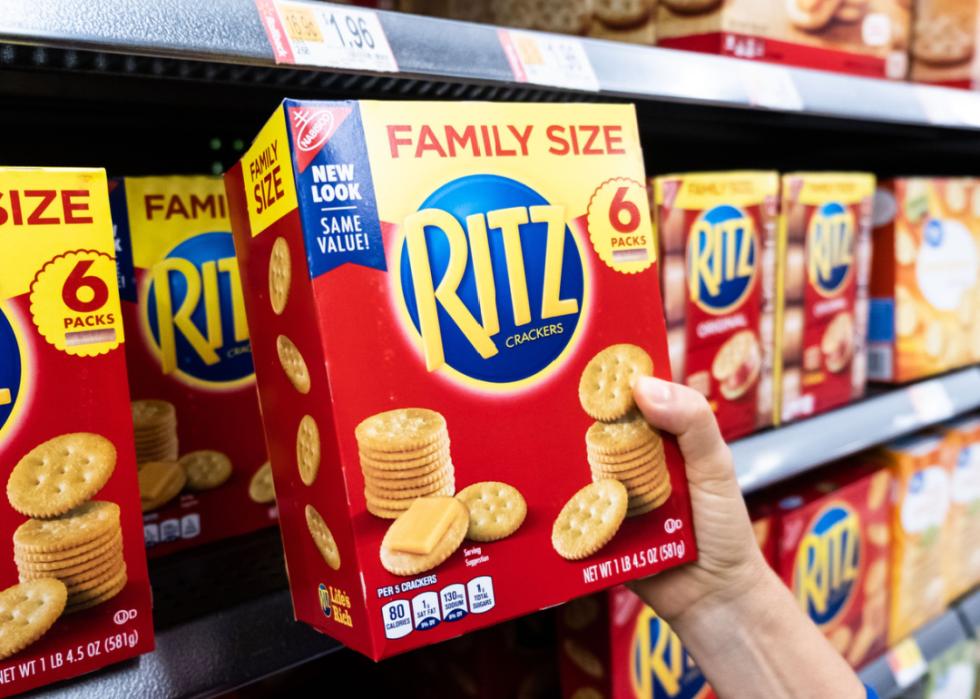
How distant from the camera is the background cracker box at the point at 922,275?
4.84 feet

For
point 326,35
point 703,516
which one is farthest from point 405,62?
point 703,516

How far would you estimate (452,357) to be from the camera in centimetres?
69

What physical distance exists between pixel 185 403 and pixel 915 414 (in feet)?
3.87

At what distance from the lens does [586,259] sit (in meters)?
0.75

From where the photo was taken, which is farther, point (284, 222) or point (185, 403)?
point (185, 403)

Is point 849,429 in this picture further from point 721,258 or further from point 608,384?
point 608,384

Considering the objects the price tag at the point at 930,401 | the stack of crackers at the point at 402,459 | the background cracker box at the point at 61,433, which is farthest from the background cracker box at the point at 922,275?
the background cracker box at the point at 61,433

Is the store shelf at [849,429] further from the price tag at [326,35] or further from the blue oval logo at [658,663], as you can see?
the price tag at [326,35]

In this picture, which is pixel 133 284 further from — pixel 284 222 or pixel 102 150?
pixel 102 150

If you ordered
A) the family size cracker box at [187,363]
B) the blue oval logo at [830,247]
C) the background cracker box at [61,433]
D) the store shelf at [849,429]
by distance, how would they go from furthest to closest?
the blue oval logo at [830,247] → the store shelf at [849,429] → the family size cracker box at [187,363] → the background cracker box at [61,433]

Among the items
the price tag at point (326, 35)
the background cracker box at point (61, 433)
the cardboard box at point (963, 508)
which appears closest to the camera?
the background cracker box at point (61, 433)

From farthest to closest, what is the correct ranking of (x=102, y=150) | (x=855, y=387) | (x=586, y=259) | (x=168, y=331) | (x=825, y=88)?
(x=855, y=387) < (x=825, y=88) < (x=102, y=150) < (x=168, y=331) < (x=586, y=259)

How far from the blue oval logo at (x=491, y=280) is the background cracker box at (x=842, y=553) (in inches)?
29.7

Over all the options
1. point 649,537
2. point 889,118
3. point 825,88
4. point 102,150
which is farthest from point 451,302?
point 889,118
